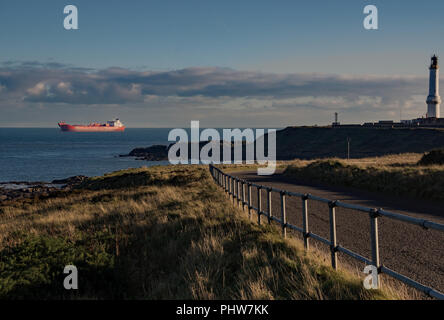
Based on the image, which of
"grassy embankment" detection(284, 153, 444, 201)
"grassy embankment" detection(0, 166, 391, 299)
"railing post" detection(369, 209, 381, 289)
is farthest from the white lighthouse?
"railing post" detection(369, 209, 381, 289)

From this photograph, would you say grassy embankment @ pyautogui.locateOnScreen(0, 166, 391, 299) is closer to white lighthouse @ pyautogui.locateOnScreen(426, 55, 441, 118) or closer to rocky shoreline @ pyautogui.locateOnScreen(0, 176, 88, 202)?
rocky shoreline @ pyautogui.locateOnScreen(0, 176, 88, 202)

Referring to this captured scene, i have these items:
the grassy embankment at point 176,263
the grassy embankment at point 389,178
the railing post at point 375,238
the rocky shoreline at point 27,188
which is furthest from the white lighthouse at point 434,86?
the railing post at point 375,238

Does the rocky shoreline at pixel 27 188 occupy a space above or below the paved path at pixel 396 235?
below

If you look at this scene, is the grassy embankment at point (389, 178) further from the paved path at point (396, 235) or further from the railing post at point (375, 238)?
the railing post at point (375, 238)

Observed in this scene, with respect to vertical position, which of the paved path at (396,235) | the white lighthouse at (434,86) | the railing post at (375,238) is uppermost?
the white lighthouse at (434,86)

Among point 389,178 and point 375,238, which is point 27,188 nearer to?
point 389,178

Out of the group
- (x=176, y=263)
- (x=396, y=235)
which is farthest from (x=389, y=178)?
(x=176, y=263)

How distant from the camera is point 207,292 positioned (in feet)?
20.3

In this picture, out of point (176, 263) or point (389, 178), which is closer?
point (176, 263)

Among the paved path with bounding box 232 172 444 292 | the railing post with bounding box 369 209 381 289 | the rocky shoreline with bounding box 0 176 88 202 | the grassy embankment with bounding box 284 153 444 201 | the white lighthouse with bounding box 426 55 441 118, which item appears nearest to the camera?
the railing post with bounding box 369 209 381 289

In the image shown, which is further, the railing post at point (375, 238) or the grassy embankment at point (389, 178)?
the grassy embankment at point (389, 178)

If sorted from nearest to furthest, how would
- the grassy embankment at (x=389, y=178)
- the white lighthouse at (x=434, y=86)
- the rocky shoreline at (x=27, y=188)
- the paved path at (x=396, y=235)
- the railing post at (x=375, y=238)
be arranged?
the railing post at (x=375, y=238), the paved path at (x=396, y=235), the grassy embankment at (x=389, y=178), the rocky shoreline at (x=27, y=188), the white lighthouse at (x=434, y=86)
